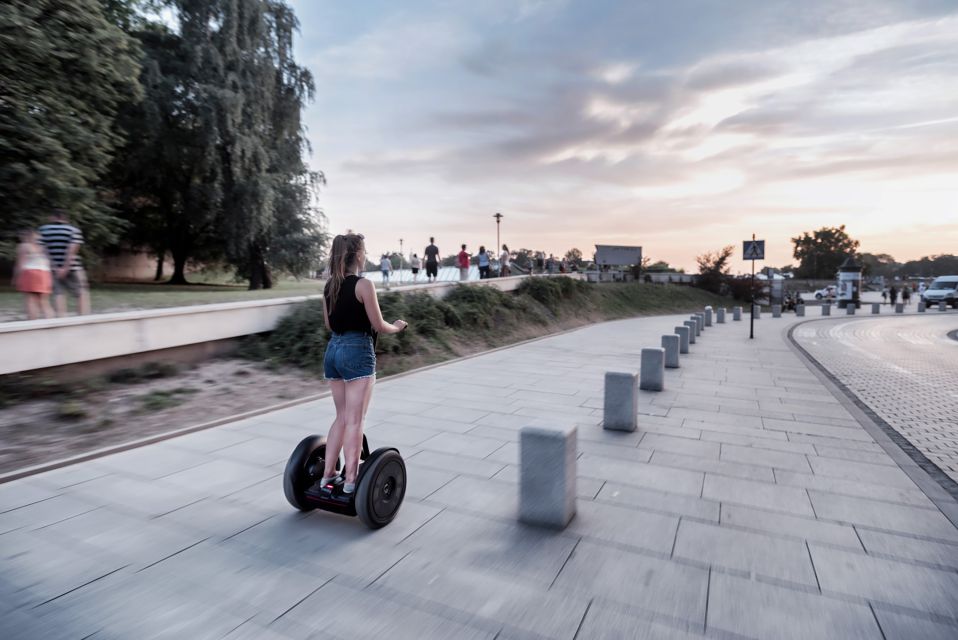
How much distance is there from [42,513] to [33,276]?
17.4 ft

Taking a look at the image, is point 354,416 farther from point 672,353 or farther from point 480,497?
point 672,353

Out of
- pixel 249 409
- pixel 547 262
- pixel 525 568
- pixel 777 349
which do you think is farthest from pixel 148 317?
pixel 547 262

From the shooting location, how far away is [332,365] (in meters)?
3.62

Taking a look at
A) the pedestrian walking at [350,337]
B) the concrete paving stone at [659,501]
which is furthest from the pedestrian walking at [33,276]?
the concrete paving stone at [659,501]

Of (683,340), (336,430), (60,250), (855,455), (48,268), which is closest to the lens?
(336,430)

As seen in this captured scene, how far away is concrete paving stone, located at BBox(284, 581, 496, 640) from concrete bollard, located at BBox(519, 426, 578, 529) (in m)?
1.25

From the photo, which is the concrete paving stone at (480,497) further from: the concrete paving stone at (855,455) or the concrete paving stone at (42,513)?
the concrete paving stone at (855,455)

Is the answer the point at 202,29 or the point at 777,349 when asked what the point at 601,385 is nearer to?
the point at 777,349

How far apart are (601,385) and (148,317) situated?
748 cm

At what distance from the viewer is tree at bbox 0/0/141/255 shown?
10.3 metres

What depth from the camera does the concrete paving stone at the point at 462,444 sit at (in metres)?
5.64

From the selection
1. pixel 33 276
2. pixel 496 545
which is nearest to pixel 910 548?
pixel 496 545

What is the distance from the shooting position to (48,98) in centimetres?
1093

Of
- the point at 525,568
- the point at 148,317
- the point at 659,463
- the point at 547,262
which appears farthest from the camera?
the point at 547,262
